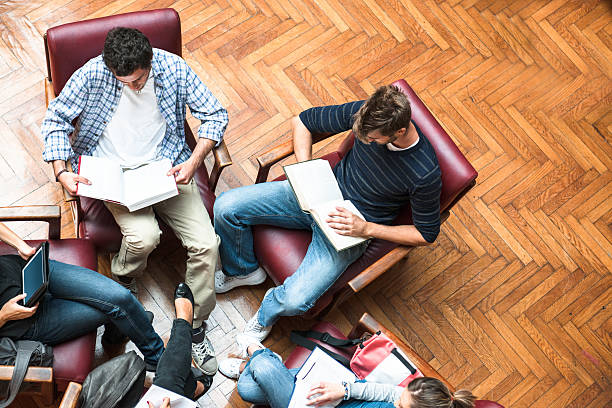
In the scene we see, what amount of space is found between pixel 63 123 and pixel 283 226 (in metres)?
1.12

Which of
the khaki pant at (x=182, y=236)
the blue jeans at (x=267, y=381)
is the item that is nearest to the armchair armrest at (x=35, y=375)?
the khaki pant at (x=182, y=236)

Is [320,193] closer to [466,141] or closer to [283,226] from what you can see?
[283,226]

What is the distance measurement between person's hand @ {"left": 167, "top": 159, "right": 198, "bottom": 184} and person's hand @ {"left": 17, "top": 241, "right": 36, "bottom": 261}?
2.26ft

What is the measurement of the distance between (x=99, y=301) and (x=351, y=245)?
112 centimetres

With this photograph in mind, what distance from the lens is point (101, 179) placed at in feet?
8.71

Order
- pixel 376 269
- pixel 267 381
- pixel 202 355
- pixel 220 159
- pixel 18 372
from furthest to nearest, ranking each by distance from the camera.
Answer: pixel 202 355 < pixel 220 159 < pixel 376 269 < pixel 267 381 < pixel 18 372

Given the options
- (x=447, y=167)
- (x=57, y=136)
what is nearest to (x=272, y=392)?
(x=447, y=167)

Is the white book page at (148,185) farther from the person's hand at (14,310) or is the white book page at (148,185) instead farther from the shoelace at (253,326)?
the shoelace at (253,326)

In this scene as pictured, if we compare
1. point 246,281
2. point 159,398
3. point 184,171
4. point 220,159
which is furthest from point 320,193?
point 159,398

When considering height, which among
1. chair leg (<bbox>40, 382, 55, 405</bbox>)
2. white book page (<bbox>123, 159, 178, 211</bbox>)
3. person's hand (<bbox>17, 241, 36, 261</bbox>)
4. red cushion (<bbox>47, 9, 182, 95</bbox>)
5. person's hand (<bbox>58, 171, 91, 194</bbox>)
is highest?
red cushion (<bbox>47, 9, 182, 95</bbox>)

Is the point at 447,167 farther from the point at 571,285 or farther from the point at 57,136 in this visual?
the point at 57,136

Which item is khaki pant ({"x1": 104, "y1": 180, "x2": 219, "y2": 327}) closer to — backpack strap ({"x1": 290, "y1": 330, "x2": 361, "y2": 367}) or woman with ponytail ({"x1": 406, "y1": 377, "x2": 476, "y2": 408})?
backpack strap ({"x1": 290, "y1": 330, "x2": 361, "y2": 367})

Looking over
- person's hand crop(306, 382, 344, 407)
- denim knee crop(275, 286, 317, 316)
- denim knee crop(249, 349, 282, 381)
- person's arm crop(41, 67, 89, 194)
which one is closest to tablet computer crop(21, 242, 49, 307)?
person's arm crop(41, 67, 89, 194)

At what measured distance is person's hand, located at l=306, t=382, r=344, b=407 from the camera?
2.41 m
